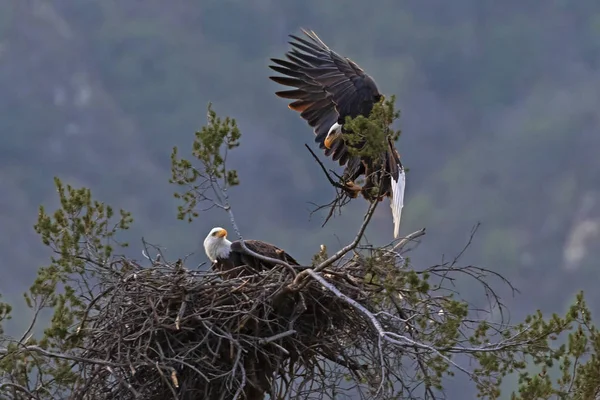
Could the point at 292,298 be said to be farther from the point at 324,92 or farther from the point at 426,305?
the point at 324,92

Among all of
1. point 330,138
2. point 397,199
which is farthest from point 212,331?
point 330,138

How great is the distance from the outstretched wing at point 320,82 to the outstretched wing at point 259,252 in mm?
2391

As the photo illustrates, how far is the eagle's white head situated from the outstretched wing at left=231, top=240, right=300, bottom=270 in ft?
0.33

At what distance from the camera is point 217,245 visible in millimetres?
7875

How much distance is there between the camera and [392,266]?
238 inches

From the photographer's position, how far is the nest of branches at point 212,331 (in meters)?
6.30

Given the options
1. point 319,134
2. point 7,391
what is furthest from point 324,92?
point 7,391

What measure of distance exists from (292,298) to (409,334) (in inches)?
33.1

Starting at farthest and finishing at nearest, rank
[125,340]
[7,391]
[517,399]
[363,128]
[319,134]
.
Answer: [319,134]
[517,399]
[125,340]
[7,391]
[363,128]

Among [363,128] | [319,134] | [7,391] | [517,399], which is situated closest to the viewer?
[363,128]

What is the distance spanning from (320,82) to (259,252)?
3128mm

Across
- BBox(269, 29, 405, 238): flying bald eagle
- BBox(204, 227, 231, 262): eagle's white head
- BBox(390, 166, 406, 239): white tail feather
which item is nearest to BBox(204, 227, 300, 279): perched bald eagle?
BBox(204, 227, 231, 262): eagle's white head

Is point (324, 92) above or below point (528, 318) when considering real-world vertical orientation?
above

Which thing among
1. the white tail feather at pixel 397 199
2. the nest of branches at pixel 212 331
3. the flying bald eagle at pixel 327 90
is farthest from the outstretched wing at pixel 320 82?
the nest of branches at pixel 212 331
